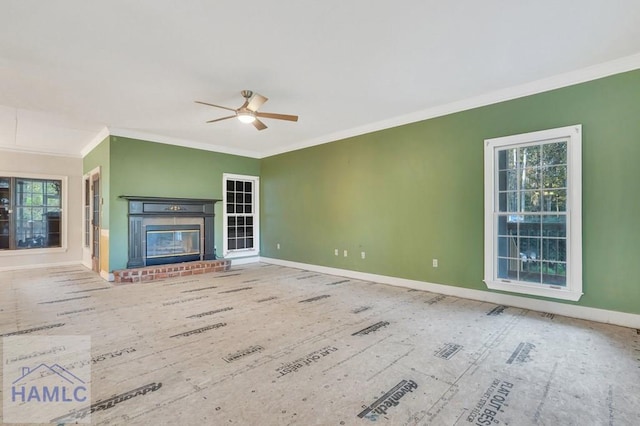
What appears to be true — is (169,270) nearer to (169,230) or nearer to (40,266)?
(169,230)

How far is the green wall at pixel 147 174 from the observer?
5.80 m

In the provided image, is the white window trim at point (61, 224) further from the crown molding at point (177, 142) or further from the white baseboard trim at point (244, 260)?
the white baseboard trim at point (244, 260)

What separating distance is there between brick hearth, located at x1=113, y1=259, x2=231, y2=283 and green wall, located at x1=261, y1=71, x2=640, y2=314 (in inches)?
56.7

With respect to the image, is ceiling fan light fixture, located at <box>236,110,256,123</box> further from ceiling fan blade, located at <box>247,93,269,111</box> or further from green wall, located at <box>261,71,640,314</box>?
green wall, located at <box>261,71,640,314</box>

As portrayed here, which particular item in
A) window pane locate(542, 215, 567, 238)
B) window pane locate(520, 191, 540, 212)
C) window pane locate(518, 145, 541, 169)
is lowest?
window pane locate(542, 215, 567, 238)

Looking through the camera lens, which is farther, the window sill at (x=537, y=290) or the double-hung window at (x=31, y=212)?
the double-hung window at (x=31, y=212)

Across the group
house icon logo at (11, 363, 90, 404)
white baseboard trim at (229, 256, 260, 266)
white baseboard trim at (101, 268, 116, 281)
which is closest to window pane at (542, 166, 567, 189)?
house icon logo at (11, 363, 90, 404)

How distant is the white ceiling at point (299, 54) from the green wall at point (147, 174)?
3.20ft

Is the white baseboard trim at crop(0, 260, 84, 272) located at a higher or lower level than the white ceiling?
lower

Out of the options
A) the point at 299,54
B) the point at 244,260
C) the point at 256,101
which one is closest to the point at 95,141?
the point at 244,260

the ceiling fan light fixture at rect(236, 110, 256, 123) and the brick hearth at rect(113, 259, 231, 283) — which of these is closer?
the ceiling fan light fixture at rect(236, 110, 256, 123)

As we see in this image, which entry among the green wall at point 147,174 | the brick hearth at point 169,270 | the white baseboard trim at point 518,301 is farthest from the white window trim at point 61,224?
the white baseboard trim at point 518,301

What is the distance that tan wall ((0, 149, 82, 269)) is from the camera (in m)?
7.06

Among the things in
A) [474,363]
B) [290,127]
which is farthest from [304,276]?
[474,363]
